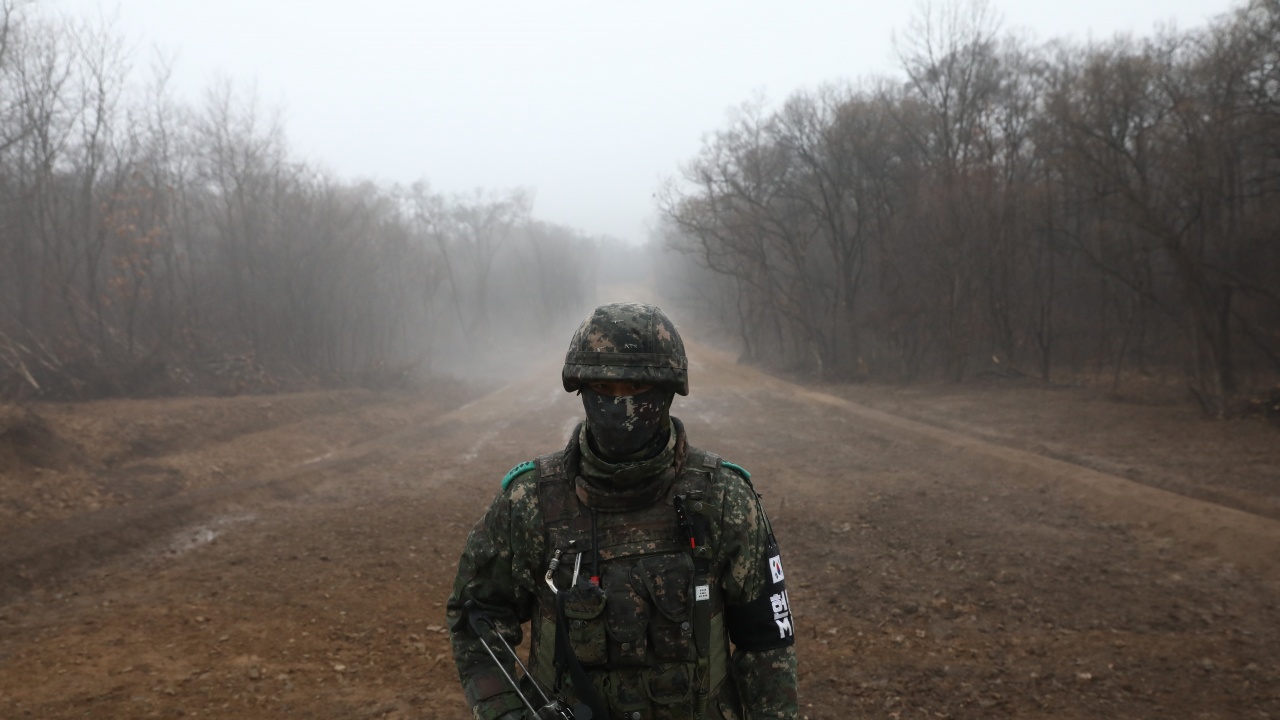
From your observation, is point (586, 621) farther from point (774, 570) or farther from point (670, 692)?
point (774, 570)

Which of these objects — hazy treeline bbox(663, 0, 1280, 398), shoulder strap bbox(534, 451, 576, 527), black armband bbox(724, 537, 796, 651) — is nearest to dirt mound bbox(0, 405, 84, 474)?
shoulder strap bbox(534, 451, 576, 527)

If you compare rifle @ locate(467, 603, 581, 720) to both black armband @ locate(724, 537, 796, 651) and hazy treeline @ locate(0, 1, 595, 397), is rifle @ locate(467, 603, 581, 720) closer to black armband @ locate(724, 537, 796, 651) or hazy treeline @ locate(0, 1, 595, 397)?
black armband @ locate(724, 537, 796, 651)

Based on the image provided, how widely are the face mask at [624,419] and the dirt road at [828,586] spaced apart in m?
3.56

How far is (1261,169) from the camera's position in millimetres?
16547

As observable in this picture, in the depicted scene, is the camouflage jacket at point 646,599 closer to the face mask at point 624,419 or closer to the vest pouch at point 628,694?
the vest pouch at point 628,694

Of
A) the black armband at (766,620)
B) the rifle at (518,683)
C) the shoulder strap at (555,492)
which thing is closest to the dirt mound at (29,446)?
the rifle at (518,683)

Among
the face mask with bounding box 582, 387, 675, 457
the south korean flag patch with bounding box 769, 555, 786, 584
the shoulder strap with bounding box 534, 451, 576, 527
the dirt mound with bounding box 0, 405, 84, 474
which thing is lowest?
the dirt mound with bounding box 0, 405, 84, 474

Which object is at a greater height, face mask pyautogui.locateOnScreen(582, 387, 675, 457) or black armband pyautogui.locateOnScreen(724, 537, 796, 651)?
face mask pyautogui.locateOnScreen(582, 387, 675, 457)

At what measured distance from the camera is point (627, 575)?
2.14 metres

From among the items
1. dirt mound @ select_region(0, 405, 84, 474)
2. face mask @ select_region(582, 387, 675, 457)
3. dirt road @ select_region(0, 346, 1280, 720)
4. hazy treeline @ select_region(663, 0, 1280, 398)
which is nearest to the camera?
face mask @ select_region(582, 387, 675, 457)

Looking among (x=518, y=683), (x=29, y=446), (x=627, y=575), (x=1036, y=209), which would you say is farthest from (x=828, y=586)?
(x=1036, y=209)

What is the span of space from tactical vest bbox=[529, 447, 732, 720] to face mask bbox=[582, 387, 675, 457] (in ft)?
0.59

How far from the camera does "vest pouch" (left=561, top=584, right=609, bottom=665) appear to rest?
2088mm

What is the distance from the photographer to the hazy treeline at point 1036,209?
16.1 meters
